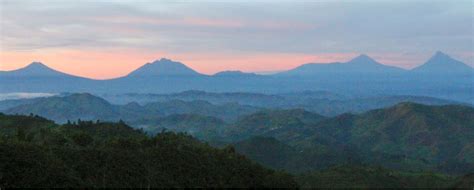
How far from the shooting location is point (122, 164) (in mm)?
82000

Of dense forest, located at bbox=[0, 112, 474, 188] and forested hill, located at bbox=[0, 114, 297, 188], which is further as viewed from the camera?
dense forest, located at bbox=[0, 112, 474, 188]

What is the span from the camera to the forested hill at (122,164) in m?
73.0

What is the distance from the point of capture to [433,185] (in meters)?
122

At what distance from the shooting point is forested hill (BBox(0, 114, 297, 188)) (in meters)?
73.0

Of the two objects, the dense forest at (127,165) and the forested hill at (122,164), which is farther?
the dense forest at (127,165)

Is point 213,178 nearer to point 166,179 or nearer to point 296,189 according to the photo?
point 166,179

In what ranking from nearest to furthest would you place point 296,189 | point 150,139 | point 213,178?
1. point 213,178
2. point 296,189
3. point 150,139

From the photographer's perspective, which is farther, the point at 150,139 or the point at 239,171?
the point at 150,139

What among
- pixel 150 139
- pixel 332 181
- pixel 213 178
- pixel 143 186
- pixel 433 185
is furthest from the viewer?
pixel 433 185

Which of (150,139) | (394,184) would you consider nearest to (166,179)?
(150,139)

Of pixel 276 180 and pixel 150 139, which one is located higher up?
pixel 150 139

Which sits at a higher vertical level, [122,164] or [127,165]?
[122,164]

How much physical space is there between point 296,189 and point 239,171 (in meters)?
10.6

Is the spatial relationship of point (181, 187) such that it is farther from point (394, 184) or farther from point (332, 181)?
point (394, 184)
